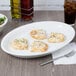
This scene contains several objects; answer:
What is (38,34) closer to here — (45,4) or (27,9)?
(27,9)

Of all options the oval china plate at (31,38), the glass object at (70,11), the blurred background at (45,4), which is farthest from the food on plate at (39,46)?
the blurred background at (45,4)

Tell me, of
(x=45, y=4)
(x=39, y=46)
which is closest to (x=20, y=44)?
(x=39, y=46)

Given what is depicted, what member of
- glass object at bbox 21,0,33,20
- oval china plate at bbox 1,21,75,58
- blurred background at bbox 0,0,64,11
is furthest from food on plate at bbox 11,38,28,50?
blurred background at bbox 0,0,64,11

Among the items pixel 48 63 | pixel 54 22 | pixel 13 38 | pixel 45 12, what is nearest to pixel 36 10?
pixel 45 12

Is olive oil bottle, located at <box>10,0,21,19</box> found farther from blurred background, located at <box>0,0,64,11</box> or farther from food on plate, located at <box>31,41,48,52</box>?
food on plate, located at <box>31,41,48,52</box>

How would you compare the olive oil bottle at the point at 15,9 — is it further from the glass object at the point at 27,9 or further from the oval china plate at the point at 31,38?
the oval china plate at the point at 31,38

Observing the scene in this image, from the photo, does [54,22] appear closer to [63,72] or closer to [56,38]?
[56,38]
